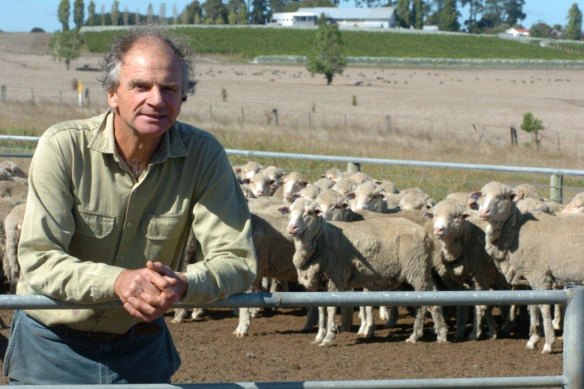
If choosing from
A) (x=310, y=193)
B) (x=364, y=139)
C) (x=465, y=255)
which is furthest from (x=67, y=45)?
(x=465, y=255)

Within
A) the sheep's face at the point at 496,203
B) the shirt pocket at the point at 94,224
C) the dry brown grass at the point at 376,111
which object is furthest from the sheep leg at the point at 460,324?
the shirt pocket at the point at 94,224

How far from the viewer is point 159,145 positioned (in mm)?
3635

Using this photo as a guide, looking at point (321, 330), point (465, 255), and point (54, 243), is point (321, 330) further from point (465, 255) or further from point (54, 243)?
point (54, 243)

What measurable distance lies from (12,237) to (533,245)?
5.58 meters

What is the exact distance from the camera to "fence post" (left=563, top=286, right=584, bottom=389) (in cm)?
358

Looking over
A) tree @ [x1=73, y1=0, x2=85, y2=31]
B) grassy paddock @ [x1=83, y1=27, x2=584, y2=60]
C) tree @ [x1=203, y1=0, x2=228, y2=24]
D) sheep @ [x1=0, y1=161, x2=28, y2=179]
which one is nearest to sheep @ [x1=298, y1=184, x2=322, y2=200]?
sheep @ [x1=0, y1=161, x2=28, y2=179]

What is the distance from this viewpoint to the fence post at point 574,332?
11.7ft

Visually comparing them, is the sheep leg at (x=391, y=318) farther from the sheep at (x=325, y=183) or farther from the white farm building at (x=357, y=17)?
the white farm building at (x=357, y=17)

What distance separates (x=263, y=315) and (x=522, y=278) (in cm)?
296

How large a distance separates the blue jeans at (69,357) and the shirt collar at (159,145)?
2.09ft

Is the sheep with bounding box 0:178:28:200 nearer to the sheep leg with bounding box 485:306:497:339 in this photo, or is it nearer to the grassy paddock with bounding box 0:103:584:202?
the grassy paddock with bounding box 0:103:584:202

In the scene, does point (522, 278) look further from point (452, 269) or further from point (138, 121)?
point (138, 121)

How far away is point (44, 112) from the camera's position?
106ft

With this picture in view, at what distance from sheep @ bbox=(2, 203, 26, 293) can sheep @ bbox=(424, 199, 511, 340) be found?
Answer: 14.7 feet
